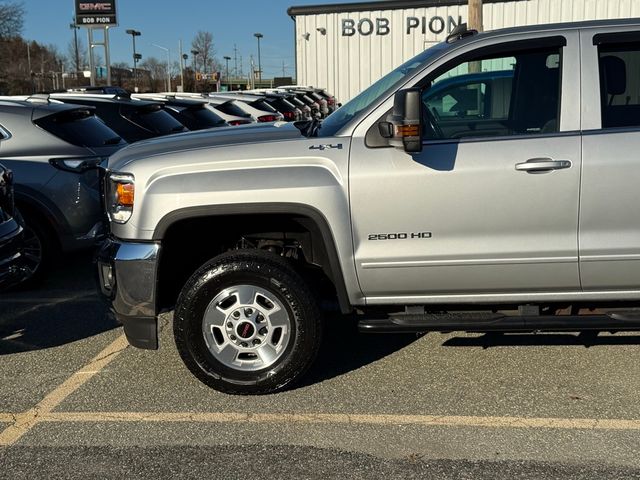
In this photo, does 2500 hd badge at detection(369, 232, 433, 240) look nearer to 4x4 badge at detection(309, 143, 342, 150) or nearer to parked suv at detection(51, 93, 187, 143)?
4x4 badge at detection(309, 143, 342, 150)

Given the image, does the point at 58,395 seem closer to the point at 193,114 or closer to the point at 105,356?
the point at 105,356

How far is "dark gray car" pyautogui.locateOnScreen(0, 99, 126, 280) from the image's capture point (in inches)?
245

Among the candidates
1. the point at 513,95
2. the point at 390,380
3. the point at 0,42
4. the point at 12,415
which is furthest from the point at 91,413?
the point at 0,42

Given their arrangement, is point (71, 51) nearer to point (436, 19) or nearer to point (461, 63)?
point (436, 19)

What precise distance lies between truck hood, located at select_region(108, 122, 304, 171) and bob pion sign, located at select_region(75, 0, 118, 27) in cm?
2983

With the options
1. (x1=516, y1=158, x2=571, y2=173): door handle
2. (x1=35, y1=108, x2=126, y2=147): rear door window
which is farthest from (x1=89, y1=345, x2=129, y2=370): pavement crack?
(x1=516, y1=158, x2=571, y2=173): door handle

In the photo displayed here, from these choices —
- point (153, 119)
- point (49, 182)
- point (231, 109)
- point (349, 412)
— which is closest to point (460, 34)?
point (349, 412)

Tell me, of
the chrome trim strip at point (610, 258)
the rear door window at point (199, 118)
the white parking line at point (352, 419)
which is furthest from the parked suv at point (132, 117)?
the chrome trim strip at point (610, 258)

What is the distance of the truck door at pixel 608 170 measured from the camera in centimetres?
377

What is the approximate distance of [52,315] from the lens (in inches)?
226

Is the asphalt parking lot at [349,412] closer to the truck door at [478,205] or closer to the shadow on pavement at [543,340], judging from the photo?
the shadow on pavement at [543,340]

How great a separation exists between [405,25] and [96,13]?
15.1m

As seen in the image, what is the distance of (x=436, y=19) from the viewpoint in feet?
78.7

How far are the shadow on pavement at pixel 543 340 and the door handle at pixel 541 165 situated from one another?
4.84 ft
